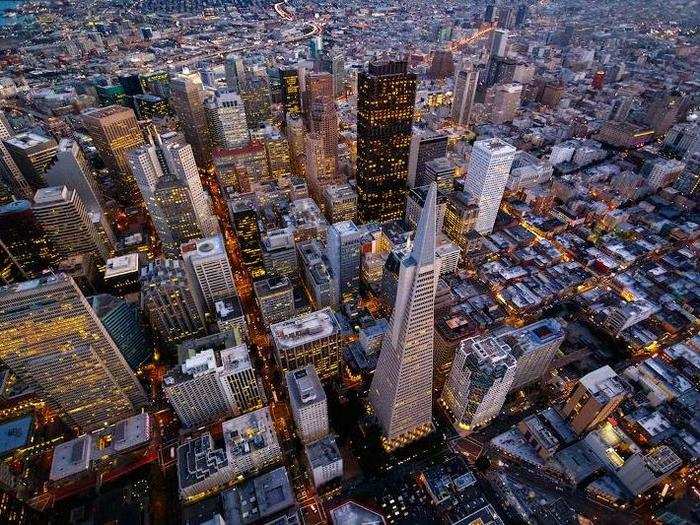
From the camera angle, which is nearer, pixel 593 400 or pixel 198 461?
pixel 198 461

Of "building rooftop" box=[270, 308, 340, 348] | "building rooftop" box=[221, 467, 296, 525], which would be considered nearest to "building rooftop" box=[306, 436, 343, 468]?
"building rooftop" box=[221, 467, 296, 525]

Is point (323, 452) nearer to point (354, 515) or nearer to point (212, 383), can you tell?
point (354, 515)

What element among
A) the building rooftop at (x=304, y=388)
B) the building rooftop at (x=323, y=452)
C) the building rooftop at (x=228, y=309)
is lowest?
the building rooftop at (x=323, y=452)

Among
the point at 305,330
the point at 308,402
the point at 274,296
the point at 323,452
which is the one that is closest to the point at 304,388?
the point at 308,402

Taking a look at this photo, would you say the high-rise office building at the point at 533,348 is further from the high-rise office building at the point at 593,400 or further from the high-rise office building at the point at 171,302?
the high-rise office building at the point at 171,302

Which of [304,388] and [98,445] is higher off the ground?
[304,388]

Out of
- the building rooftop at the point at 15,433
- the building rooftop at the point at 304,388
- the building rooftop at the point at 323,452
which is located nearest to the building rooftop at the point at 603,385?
the building rooftop at the point at 323,452
